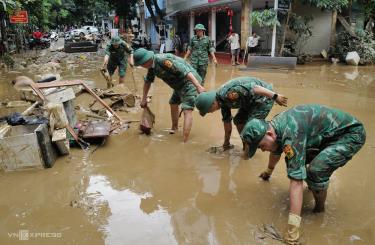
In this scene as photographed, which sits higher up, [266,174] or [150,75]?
[150,75]

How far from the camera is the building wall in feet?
55.6

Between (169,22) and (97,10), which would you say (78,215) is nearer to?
(169,22)

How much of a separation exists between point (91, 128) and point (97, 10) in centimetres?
4606

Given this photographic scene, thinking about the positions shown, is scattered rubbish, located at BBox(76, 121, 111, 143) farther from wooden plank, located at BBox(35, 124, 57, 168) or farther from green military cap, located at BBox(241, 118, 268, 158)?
green military cap, located at BBox(241, 118, 268, 158)

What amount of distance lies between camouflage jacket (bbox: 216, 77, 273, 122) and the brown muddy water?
82 centimetres

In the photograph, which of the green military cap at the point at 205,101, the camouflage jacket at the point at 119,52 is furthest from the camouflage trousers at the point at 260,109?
the camouflage jacket at the point at 119,52

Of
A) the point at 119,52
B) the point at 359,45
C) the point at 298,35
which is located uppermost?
the point at 298,35

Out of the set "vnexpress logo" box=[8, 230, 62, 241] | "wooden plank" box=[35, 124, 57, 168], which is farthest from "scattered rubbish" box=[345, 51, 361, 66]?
"vnexpress logo" box=[8, 230, 62, 241]

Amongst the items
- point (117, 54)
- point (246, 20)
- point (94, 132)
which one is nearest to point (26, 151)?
point (94, 132)

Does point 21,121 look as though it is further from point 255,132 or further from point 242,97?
point 255,132

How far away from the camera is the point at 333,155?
9.69 ft

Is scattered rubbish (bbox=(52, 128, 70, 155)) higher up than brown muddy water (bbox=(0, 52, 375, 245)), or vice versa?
scattered rubbish (bbox=(52, 128, 70, 155))

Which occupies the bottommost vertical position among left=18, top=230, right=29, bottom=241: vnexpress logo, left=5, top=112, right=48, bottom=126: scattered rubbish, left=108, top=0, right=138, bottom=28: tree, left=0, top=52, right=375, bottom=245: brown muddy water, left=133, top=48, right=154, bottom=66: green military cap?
left=18, top=230, right=29, bottom=241: vnexpress logo

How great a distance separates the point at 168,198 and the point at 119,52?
569cm
